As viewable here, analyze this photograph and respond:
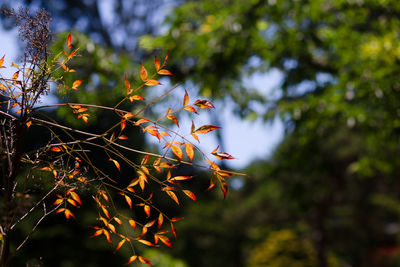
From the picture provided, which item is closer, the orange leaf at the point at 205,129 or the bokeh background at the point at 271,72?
the orange leaf at the point at 205,129

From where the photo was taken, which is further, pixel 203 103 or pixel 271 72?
pixel 271 72

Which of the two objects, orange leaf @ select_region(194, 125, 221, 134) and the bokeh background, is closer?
orange leaf @ select_region(194, 125, 221, 134)

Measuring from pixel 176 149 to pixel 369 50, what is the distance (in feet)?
7.10

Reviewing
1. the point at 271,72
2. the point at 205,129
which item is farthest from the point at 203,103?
the point at 271,72

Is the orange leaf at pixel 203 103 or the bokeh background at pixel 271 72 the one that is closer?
the orange leaf at pixel 203 103

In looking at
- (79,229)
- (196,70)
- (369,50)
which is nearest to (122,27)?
(79,229)

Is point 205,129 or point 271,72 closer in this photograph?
point 205,129

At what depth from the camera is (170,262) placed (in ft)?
11.2

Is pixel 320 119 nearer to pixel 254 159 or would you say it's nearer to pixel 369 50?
pixel 369 50

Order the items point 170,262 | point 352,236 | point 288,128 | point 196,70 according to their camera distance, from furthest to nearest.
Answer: point 352,236 < point 170,262 < point 288,128 < point 196,70

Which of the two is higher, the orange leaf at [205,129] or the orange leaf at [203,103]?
the orange leaf at [203,103]

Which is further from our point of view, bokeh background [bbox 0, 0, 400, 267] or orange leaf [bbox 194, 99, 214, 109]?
bokeh background [bbox 0, 0, 400, 267]

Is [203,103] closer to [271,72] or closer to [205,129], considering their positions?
[205,129]

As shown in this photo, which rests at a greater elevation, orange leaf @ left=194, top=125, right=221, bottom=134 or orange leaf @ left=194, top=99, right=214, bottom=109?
orange leaf @ left=194, top=99, right=214, bottom=109
